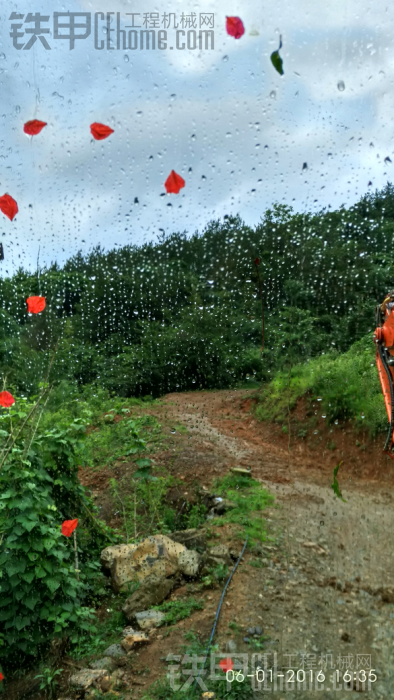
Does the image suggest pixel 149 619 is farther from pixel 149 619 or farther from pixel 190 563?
pixel 190 563

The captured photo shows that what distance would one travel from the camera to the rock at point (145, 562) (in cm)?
225

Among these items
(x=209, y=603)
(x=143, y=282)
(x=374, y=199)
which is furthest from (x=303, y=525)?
(x=143, y=282)

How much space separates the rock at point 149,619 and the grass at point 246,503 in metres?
0.61

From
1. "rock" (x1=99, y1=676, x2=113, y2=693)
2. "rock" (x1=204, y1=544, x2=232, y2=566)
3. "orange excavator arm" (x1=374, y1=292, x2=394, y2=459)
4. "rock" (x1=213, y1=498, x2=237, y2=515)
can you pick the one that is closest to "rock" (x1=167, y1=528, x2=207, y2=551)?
"rock" (x1=204, y1=544, x2=232, y2=566)

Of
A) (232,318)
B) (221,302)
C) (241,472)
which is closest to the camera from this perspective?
(241,472)

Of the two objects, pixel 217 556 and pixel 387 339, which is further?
pixel 217 556

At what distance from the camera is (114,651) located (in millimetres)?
1875

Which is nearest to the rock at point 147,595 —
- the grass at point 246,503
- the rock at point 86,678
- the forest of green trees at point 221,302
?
the rock at point 86,678

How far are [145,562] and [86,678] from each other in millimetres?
600

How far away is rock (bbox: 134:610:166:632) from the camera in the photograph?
198cm

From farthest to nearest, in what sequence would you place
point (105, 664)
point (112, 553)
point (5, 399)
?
1. point (112, 553)
2. point (5, 399)
3. point (105, 664)

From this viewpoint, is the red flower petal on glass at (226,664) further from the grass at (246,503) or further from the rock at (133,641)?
the grass at (246,503)

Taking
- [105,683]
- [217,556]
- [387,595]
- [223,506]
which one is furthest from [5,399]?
[387,595]

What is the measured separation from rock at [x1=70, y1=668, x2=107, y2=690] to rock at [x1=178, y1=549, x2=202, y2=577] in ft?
2.03
